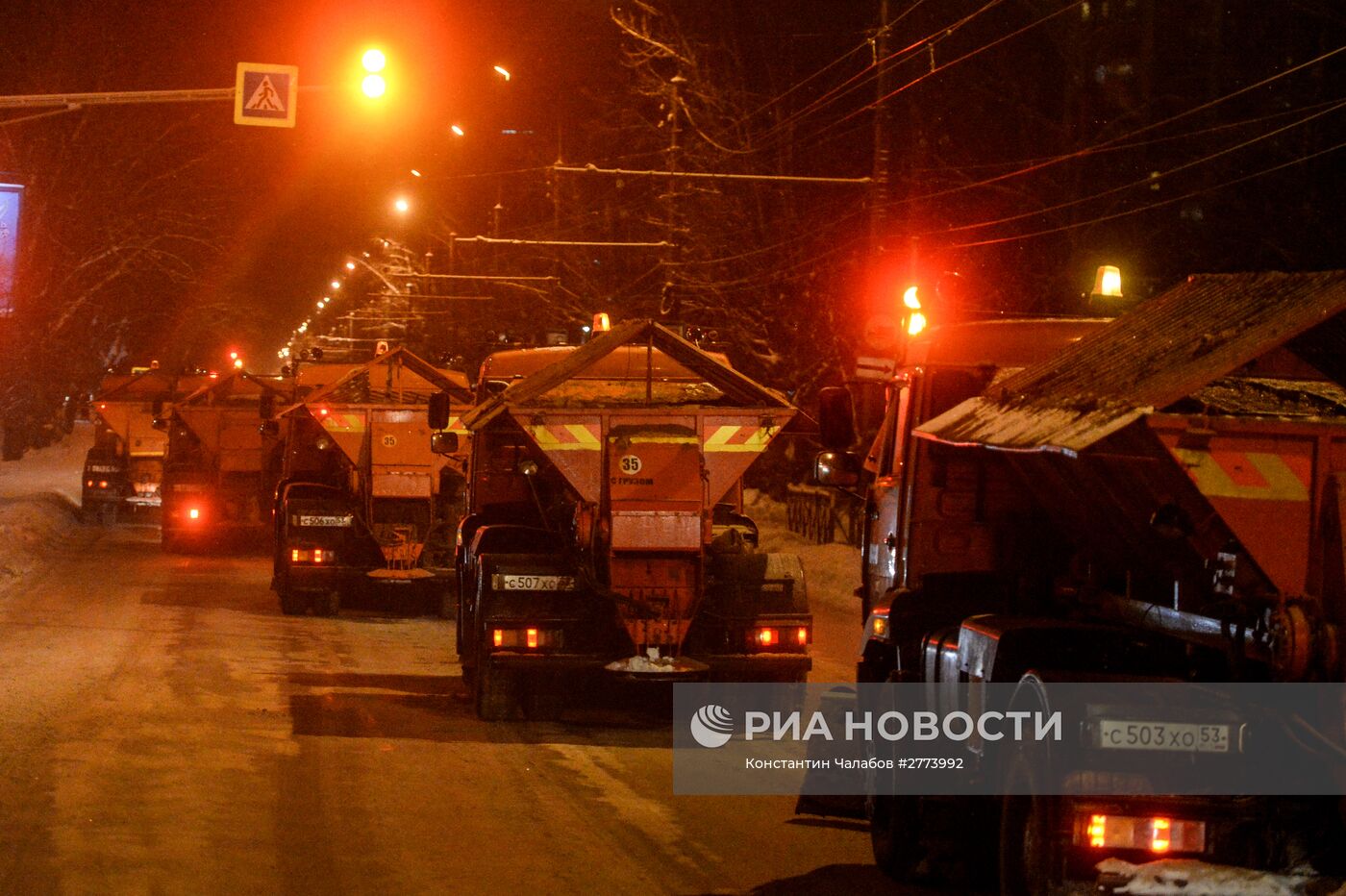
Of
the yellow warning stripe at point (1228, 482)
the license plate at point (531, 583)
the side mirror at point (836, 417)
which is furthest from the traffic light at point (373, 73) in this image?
the yellow warning stripe at point (1228, 482)

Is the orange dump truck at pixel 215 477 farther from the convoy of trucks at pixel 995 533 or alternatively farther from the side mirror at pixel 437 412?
the side mirror at pixel 437 412

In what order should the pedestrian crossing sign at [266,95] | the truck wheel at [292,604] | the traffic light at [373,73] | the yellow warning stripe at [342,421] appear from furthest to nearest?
the truck wheel at [292,604], the yellow warning stripe at [342,421], the pedestrian crossing sign at [266,95], the traffic light at [373,73]

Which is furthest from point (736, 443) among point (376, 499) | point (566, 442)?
point (376, 499)

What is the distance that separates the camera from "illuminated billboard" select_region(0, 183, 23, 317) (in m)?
25.6

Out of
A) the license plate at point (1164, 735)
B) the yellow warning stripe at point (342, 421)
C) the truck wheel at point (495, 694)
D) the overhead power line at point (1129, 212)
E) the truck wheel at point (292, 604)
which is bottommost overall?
the truck wheel at point (495, 694)

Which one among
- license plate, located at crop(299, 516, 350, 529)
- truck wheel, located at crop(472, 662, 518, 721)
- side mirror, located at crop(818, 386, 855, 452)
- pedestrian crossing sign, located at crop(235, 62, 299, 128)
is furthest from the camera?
license plate, located at crop(299, 516, 350, 529)

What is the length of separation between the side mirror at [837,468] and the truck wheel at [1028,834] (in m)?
3.40

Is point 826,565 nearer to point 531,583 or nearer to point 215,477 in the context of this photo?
point 215,477

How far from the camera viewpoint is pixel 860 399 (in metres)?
9.46

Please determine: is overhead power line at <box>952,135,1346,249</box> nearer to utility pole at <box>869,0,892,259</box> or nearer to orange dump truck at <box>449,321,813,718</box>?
utility pole at <box>869,0,892,259</box>

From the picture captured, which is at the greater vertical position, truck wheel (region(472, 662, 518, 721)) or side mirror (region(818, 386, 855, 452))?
side mirror (region(818, 386, 855, 452))

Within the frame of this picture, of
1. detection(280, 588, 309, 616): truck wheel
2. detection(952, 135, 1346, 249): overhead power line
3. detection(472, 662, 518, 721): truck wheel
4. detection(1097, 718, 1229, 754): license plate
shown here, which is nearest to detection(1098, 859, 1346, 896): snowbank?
detection(1097, 718, 1229, 754): license plate

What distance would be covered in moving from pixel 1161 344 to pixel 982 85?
26239 millimetres

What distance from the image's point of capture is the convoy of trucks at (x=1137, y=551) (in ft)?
17.3
